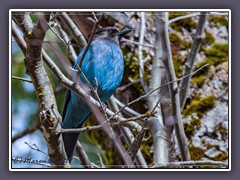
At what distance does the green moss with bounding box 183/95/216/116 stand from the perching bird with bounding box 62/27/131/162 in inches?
23.7

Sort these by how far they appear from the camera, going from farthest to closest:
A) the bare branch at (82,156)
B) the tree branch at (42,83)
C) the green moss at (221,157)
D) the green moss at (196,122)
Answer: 1. the green moss at (196,122)
2. the green moss at (221,157)
3. the bare branch at (82,156)
4. the tree branch at (42,83)

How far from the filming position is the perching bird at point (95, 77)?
9.57ft

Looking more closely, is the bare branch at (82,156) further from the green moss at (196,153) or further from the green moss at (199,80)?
the green moss at (199,80)

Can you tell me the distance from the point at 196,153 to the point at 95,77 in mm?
828

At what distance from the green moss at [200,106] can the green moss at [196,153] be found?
0.23 metres

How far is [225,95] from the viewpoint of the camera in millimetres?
3221

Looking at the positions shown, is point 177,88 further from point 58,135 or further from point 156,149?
point 58,135

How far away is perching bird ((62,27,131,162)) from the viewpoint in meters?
2.92

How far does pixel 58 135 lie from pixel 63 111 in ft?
1.08

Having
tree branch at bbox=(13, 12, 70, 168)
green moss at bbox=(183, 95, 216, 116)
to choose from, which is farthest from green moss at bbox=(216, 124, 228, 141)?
tree branch at bbox=(13, 12, 70, 168)

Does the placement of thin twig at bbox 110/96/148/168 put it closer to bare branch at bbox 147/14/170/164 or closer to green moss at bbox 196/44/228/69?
bare branch at bbox 147/14/170/164

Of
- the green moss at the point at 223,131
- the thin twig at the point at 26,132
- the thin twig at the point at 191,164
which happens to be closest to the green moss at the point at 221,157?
the green moss at the point at 223,131
